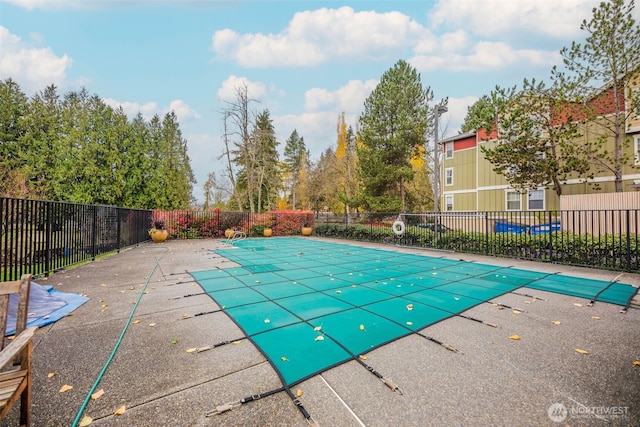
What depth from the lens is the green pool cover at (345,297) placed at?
2510mm

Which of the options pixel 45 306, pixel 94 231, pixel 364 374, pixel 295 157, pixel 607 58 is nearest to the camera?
pixel 364 374

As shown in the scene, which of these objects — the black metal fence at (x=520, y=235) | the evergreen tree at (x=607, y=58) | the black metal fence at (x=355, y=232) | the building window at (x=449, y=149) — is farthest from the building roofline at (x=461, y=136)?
the black metal fence at (x=355, y=232)

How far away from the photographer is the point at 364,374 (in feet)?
6.71

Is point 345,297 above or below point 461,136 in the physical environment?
below

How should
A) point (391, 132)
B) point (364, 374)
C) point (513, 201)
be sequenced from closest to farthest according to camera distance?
point (364, 374), point (513, 201), point (391, 132)

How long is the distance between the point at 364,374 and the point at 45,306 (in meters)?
4.13

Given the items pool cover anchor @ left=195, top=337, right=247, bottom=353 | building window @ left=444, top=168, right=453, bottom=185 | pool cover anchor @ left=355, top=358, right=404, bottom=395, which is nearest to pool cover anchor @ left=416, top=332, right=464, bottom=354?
pool cover anchor @ left=355, top=358, right=404, bottom=395

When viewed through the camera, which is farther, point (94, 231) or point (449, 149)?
point (449, 149)

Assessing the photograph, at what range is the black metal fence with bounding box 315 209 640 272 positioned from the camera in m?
6.05

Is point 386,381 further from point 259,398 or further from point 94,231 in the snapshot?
point 94,231

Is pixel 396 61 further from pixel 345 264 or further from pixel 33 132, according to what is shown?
pixel 33 132

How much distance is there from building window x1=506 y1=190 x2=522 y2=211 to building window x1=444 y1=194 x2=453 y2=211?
3.78 m

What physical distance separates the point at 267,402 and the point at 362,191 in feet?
58.6

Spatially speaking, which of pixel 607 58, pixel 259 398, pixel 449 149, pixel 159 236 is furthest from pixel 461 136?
pixel 259 398
